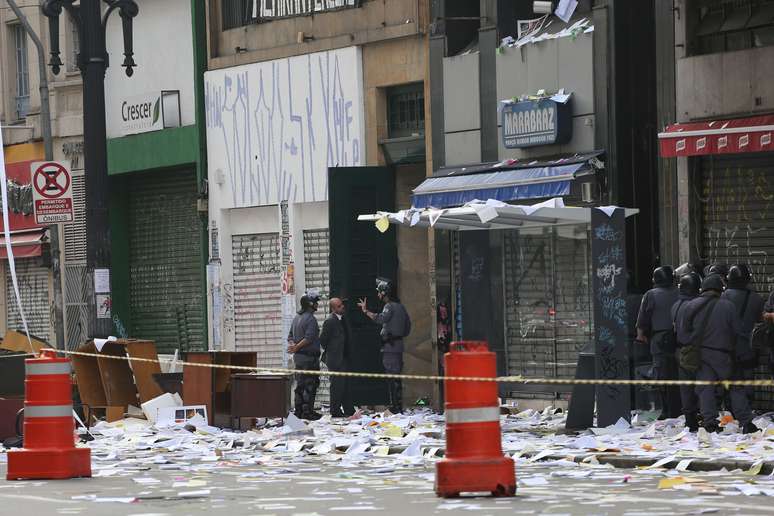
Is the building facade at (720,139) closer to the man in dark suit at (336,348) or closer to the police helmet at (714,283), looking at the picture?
the police helmet at (714,283)

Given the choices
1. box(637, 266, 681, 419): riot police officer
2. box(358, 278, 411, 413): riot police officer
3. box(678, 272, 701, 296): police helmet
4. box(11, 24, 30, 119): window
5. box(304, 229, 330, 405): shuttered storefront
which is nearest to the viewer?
box(678, 272, 701, 296): police helmet

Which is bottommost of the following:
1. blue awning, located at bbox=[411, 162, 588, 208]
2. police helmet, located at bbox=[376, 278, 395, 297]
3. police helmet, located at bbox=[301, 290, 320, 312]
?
police helmet, located at bbox=[301, 290, 320, 312]

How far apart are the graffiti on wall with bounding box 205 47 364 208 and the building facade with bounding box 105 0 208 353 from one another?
668 mm

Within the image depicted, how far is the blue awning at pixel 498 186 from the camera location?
22.6m

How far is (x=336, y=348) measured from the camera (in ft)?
78.5

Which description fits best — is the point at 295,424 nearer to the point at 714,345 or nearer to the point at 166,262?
the point at 714,345

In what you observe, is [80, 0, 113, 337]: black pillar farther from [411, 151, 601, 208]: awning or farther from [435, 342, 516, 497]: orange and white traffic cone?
[435, 342, 516, 497]: orange and white traffic cone

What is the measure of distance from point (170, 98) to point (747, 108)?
12284 millimetres

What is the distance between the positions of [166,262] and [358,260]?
25.5ft

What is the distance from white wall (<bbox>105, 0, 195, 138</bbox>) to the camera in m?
30.9

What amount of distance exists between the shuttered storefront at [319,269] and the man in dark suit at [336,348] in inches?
122

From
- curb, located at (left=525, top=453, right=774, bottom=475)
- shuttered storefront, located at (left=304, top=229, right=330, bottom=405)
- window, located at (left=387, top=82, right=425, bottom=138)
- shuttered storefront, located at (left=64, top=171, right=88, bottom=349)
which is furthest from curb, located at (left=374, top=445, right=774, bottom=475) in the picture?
shuttered storefront, located at (left=64, top=171, right=88, bottom=349)

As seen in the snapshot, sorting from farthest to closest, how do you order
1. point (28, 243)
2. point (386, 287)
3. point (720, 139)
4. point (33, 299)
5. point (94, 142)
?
point (33, 299), point (28, 243), point (386, 287), point (94, 142), point (720, 139)

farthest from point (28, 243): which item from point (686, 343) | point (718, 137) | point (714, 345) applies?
point (714, 345)
